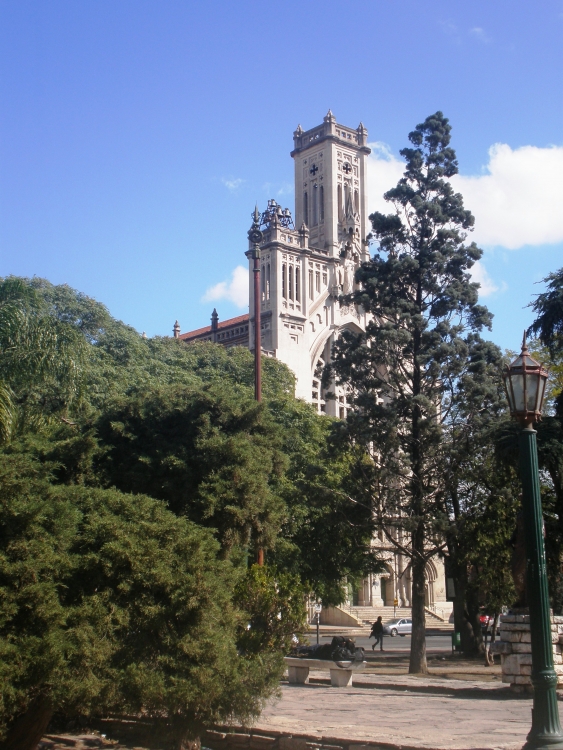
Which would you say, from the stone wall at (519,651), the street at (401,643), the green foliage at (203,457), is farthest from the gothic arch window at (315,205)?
the stone wall at (519,651)

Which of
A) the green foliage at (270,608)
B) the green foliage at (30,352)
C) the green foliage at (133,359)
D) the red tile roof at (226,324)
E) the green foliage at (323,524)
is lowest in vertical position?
the green foliage at (270,608)

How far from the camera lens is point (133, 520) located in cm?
998

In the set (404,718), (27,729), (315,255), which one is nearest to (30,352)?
(27,729)

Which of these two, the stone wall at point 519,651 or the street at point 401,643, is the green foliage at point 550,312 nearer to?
the stone wall at point 519,651

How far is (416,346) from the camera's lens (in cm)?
2302

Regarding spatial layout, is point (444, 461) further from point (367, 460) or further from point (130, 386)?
point (130, 386)

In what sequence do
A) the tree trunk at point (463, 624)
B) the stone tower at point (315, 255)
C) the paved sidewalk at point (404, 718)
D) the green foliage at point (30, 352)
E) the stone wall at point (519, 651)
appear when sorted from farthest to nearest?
the stone tower at point (315, 255)
the tree trunk at point (463, 624)
the green foliage at point (30, 352)
the stone wall at point (519, 651)
the paved sidewalk at point (404, 718)

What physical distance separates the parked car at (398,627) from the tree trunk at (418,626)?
22.4 m

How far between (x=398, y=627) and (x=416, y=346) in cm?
2649

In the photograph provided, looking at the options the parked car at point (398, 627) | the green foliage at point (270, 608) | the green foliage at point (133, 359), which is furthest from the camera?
the parked car at point (398, 627)

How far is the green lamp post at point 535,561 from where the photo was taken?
7.32 metres

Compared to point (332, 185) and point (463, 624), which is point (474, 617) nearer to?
point (463, 624)

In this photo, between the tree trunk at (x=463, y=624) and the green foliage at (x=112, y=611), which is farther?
the tree trunk at (x=463, y=624)

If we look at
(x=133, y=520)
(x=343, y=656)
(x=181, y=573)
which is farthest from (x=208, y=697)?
(x=343, y=656)
